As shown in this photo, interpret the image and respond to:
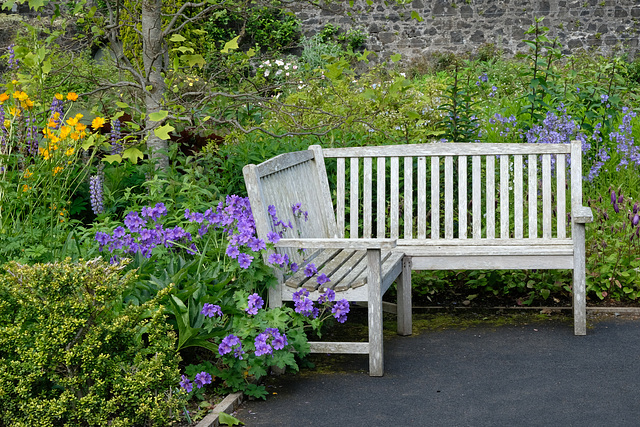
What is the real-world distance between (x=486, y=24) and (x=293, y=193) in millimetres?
11643

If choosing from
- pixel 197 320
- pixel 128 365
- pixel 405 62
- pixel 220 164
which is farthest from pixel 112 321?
pixel 405 62

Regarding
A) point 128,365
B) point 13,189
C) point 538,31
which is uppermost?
point 538,31

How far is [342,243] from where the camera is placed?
3.34 metres

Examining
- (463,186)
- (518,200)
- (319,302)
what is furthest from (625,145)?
(319,302)

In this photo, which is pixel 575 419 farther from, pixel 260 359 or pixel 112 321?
pixel 112 321

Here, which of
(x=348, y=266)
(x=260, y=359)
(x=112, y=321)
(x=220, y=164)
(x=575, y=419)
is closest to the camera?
(x=112, y=321)

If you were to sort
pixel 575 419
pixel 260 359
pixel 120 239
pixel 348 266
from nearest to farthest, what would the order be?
pixel 575 419
pixel 260 359
pixel 120 239
pixel 348 266

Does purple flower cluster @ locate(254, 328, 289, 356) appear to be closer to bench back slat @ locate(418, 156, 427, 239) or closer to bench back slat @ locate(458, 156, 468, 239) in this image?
bench back slat @ locate(418, 156, 427, 239)

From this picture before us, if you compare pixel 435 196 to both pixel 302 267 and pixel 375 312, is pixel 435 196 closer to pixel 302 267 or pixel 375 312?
pixel 302 267

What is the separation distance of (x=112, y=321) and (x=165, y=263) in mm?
1028

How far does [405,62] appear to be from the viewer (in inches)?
563

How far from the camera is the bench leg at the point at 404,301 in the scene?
4.12 metres

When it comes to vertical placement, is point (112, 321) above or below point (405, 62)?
below

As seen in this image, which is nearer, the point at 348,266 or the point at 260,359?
the point at 260,359
